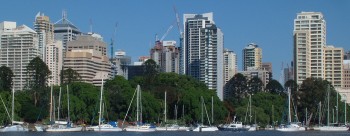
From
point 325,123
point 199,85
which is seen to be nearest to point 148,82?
point 199,85

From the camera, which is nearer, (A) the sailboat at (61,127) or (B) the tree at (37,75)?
(A) the sailboat at (61,127)

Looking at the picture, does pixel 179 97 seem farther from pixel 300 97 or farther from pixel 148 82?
pixel 300 97

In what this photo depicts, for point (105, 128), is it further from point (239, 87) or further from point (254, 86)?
point (254, 86)

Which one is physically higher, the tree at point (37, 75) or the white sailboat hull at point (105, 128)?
the tree at point (37, 75)

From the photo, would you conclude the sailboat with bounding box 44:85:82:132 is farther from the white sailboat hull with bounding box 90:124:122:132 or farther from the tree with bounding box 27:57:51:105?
the tree with bounding box 27:57:51:105

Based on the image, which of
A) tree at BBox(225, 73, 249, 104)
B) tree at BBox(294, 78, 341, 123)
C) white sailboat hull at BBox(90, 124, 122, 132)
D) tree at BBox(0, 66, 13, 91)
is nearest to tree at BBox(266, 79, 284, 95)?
tree at BBox(225, 73, 249, 104)

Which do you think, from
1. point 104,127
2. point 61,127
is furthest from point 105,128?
point 61,127

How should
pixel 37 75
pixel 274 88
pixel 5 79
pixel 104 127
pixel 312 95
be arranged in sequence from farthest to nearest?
pixel 274 88, pixel 312 95, pixel 37 75, pixel 5 79, pixel 104 127

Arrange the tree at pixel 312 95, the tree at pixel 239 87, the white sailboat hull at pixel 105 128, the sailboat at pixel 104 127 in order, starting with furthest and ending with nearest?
the tree at pixel 239 87 → the tree at pixel 312 95 → the white sailboat hull at pixel 105 128 → the sailboat at pixel 104 127

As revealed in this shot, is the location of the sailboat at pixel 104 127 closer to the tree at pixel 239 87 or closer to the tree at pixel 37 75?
the tree at pixel 37 75

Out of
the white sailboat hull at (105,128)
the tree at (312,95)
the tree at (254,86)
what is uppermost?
the tree at (254,86)

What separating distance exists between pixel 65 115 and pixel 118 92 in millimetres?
13464

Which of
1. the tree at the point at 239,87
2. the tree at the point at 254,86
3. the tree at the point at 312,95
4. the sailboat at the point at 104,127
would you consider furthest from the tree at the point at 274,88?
the sailboat at the point at 104,127

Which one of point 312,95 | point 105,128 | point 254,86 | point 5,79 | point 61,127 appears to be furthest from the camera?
point 254,86
